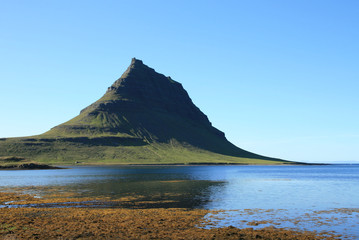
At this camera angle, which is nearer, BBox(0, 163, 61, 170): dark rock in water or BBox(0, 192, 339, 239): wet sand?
BBox(0, 192, 339, 239): wet sand

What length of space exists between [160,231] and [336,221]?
20.4 meters

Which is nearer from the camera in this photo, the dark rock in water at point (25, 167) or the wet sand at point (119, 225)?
the wet sand at point (119, 225)

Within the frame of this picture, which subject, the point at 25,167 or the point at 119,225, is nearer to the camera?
the point at 119,225

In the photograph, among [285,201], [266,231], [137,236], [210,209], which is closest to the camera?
[137,236]

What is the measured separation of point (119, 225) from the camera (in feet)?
112

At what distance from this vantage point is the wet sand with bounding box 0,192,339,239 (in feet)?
99.1

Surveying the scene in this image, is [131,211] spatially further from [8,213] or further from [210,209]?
[8,213]

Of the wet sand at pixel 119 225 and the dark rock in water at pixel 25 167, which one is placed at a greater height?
the wet sand at pixel 119 225

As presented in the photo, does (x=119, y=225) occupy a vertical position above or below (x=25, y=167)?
above

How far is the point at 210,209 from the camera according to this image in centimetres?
4553

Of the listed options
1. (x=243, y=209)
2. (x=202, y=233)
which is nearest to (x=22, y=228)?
(x=202, y=233)

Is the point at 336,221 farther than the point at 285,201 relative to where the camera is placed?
No

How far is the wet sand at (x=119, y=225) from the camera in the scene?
99.1 feet

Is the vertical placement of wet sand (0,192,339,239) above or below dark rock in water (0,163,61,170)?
above
